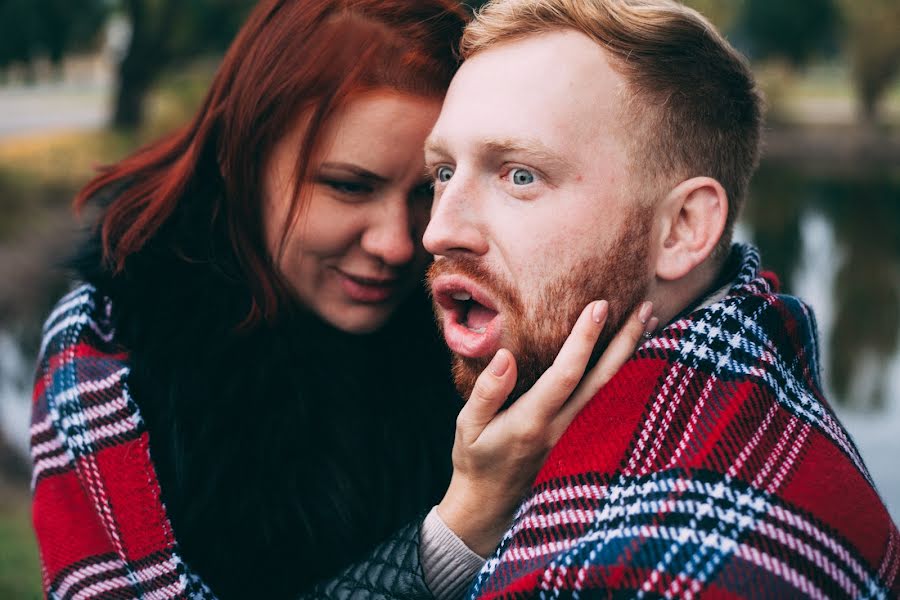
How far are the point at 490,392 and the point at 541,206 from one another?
1.28ft

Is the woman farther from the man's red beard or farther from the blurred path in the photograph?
the blurred path

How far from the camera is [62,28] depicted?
11.7 m

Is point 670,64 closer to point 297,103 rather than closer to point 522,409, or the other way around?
point 522,409

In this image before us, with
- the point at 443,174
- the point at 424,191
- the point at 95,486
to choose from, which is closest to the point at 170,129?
the point at 424,191

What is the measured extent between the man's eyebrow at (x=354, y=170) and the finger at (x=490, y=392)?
0.61 metres

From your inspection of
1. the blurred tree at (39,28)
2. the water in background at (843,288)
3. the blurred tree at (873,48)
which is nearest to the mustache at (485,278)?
the water in background at (843,288)

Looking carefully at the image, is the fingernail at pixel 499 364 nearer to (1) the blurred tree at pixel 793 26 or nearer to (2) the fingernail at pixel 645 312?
(2) the fingernail at pixel 645 312

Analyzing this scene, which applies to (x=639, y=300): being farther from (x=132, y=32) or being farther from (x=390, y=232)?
(x=132, y=32)

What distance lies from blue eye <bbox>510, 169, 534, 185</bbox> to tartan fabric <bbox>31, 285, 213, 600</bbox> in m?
1.03

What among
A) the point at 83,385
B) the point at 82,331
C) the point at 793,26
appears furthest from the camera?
the point at 793,26

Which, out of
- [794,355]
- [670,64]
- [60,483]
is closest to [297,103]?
[670,64]

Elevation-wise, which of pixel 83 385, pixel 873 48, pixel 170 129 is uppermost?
pixel 873 48

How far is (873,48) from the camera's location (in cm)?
2012

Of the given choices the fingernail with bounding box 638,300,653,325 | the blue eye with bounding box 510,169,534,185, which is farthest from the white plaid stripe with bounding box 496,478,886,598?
the blue eye with bounding box 510,169,534,185
